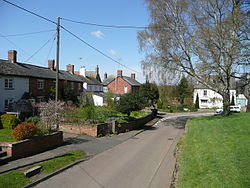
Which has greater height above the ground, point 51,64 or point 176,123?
point 51,64

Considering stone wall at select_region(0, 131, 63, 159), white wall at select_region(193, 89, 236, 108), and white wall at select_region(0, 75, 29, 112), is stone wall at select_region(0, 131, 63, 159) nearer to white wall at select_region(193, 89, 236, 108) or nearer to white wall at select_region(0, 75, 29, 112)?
white wall at select_region(0, 75, 29, 112)

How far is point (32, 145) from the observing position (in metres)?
11.4

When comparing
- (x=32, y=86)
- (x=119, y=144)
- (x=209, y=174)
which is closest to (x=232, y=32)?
(x=119, y=144)

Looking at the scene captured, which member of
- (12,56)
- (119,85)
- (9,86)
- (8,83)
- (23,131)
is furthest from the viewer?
(119,85)

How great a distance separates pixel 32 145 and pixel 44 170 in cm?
313

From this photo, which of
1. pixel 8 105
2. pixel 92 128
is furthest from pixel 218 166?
pixel 8 105

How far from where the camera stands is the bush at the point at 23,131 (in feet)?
36.8

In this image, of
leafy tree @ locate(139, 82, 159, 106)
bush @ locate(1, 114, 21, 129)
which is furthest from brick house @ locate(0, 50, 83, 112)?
leafy tree @ locate(139, 82, 159, 106)

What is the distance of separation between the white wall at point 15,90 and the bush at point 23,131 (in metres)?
15.5

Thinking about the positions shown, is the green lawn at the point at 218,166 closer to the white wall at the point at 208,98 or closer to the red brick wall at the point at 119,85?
the red brick wall at the point at 119,85

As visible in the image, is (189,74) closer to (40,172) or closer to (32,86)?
(40,172)

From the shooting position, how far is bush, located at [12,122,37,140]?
36.8 feet

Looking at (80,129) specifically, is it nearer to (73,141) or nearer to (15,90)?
(73,141)

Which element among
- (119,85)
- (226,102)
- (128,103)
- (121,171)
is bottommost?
(121,171)
